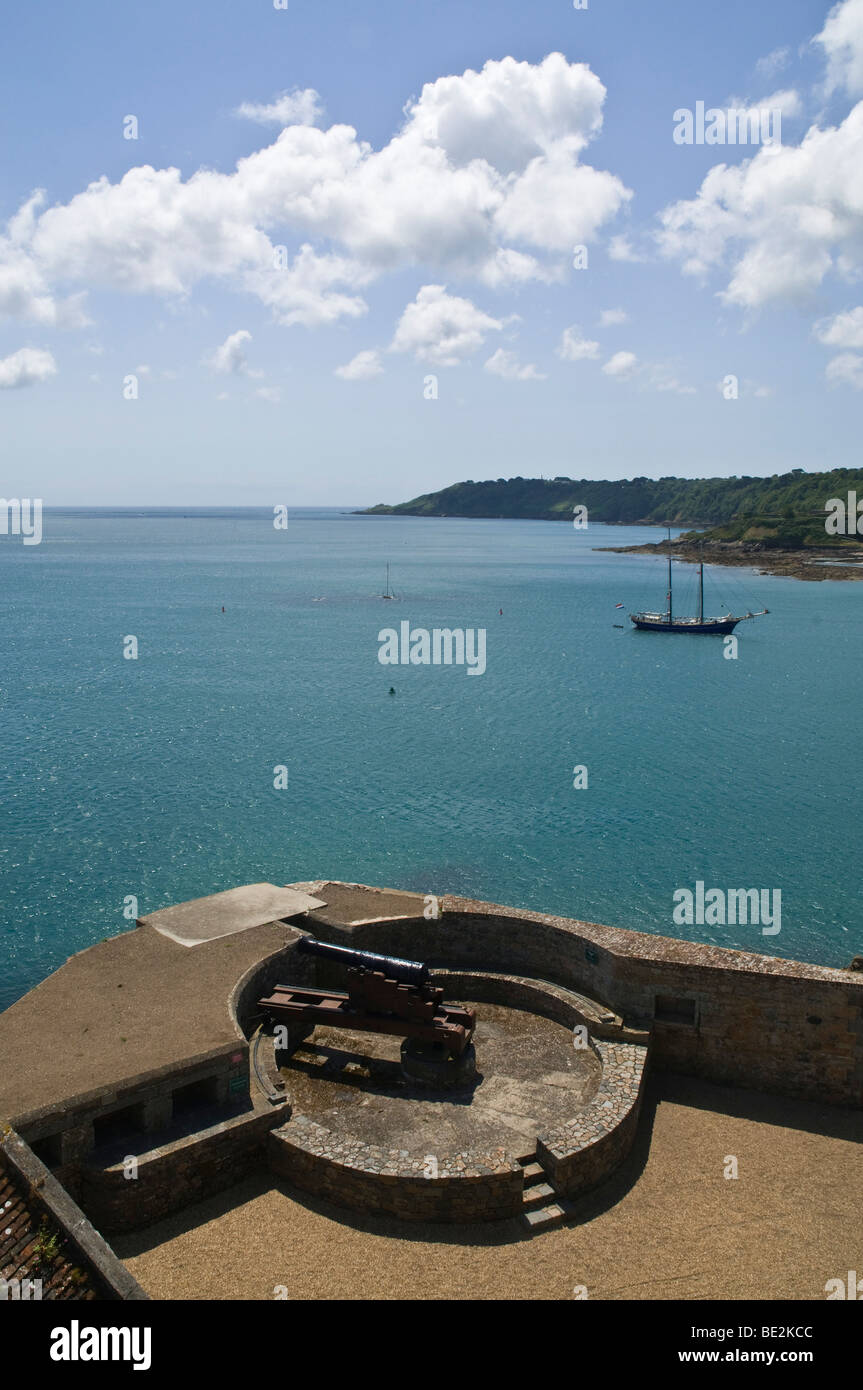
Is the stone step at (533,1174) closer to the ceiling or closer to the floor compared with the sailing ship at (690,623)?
closer to the floor

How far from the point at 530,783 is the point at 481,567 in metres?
102

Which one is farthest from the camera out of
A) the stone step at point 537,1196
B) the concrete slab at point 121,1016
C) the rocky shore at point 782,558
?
the rocky shore at point 782,558

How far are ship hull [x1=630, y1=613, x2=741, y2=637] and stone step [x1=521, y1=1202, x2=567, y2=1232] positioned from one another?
67057 millimetres

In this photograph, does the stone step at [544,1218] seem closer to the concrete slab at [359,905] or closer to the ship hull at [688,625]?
the concrete slab at [359,905]

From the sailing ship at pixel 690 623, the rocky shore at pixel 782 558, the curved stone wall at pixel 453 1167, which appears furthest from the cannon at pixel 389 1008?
the rocky shore at pixel 782 558

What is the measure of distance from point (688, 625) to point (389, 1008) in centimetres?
6677

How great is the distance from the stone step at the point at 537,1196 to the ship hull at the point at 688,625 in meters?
66.9

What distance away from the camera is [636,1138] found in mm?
14727

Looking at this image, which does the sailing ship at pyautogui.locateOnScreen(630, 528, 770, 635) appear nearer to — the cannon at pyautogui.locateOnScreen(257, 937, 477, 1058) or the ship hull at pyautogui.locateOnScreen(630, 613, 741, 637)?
the ship hull at pyautogui.locateOnScreen(630, 613, 741, 637)

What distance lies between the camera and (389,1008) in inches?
591

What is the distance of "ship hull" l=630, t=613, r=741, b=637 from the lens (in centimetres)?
7506

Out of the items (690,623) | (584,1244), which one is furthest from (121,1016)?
(690,623)

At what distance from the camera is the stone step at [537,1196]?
41.6 ft
